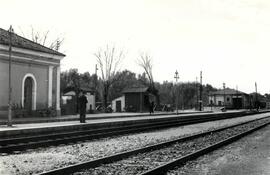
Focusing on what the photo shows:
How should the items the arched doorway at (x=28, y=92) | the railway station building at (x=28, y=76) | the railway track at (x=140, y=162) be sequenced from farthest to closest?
1. the arched doorway at (x=28, y=92)
2. the railway station building at (x=28, y=76)
3. the railway track at (x=140, y=162)

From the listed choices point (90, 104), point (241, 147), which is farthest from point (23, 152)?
point (90, 104)

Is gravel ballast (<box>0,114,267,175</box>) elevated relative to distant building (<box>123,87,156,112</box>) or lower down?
lower down

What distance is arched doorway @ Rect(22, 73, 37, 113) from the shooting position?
A: 27833mm

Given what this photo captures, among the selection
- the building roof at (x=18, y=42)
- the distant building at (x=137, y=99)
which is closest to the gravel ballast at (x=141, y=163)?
the building roof at (x=18, y=42)

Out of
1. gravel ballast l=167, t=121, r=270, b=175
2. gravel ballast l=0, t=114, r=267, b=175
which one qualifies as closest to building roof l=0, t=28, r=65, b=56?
gravel ballast l=0, t=114, r=267, b=175

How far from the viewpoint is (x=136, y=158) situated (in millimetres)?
8688

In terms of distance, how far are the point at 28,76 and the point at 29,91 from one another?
1334mm

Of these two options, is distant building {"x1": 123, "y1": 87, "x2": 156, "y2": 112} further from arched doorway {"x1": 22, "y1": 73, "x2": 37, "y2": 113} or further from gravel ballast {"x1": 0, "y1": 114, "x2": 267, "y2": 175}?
gravel ballast {"x1": 0, "y1": 114, "x2": 267, "y2": 175}

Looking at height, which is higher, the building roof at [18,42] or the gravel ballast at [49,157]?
the building roof at [18,42]

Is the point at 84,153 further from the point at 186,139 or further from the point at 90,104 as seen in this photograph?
the point at 90,104

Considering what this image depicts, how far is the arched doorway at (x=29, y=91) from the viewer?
91.3 ft

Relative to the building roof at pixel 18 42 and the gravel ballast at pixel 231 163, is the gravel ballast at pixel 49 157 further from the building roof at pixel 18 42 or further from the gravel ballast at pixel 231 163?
the building roof at pixel 18 42

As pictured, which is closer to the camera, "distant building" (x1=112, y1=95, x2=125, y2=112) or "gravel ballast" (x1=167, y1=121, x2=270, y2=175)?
"gravel ballast" (x1=167, y1=121, x2=270, y2=175)

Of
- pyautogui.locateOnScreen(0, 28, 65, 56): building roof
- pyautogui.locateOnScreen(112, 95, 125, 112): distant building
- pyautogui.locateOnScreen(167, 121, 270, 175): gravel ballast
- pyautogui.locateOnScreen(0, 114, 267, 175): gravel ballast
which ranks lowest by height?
pyautogui.locateOnScreen(167, 121, 270, 175): gravel ballast
